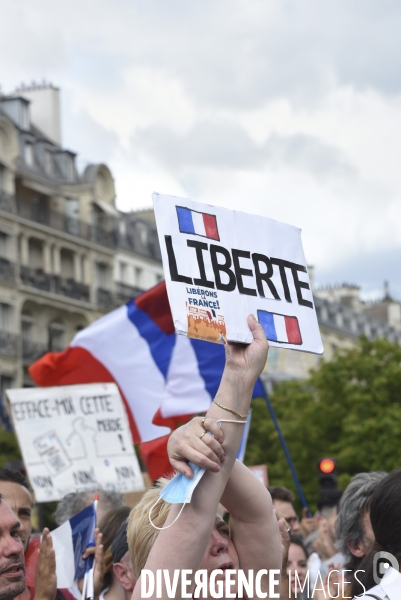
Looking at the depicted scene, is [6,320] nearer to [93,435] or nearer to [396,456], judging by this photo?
[396,456]

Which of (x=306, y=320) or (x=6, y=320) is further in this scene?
(x=6, y=320)

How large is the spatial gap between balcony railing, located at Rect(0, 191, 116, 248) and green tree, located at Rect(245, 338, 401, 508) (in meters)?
14.0

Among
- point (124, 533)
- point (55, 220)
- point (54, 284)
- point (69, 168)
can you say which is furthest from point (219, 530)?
point (69, 168)

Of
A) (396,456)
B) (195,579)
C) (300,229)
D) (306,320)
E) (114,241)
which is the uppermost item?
(114,241)

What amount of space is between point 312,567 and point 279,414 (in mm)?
43268

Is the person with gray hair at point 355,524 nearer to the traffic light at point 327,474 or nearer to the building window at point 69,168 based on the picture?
the traffic light at point 327,474

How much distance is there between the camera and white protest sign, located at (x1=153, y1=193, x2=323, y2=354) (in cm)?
391

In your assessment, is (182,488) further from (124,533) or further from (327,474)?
(327,474)

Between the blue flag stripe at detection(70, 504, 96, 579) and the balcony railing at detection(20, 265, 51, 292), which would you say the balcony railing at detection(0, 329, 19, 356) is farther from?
the blue flag stripe at detection(70, 504, 96, 579)

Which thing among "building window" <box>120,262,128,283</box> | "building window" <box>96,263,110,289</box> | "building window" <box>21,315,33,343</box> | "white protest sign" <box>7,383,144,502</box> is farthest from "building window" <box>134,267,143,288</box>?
"white protest sign" <box>7,383,144,502</box>

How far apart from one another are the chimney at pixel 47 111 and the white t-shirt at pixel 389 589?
56.4 metres

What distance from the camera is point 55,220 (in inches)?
2201

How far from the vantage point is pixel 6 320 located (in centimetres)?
5266

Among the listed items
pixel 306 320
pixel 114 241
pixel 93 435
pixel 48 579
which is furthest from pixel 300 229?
pixel 114 241
